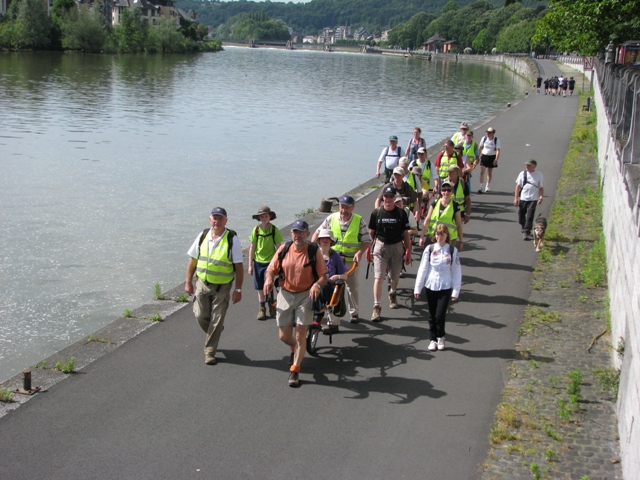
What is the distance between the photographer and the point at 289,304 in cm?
820

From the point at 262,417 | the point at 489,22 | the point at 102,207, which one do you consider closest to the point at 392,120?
the point at 102,207

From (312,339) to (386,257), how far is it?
2.02 m

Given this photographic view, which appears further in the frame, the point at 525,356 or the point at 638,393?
the point at 525,356

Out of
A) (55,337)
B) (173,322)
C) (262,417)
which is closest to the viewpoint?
(262,417)

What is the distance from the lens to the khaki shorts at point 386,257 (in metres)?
10.4

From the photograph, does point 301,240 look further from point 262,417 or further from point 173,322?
point 173,322

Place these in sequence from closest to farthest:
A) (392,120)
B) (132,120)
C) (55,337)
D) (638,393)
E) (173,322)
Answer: (638,393), (173,322), (55,337), (132,120), (392,120)

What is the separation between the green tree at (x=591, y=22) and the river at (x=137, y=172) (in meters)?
6.75

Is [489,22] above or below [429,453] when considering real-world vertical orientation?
above

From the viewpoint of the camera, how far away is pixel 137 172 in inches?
948

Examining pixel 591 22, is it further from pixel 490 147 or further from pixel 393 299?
pixel 393 299

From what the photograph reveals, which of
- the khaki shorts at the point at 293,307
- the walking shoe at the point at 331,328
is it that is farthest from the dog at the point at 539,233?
the khaki shorts at the point at 293,307

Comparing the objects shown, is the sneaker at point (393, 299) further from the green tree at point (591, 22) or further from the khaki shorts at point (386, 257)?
the green tree at point (591, 22)

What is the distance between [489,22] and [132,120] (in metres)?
155
